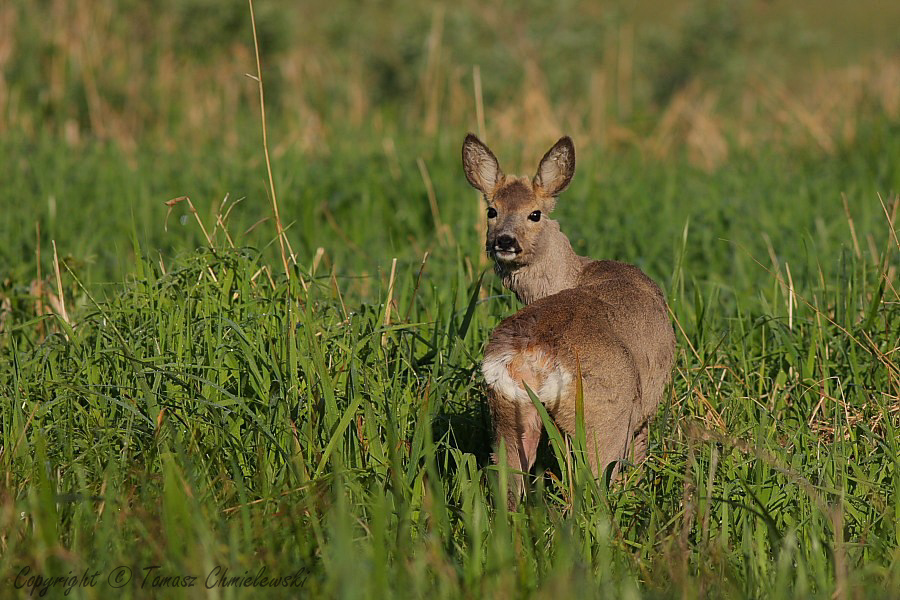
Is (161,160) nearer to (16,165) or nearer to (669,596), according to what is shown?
(16,165)

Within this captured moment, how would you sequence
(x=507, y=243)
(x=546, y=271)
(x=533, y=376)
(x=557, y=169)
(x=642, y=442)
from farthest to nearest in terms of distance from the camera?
(x=557, y=169) < (x=546, y=271) < (x=507, y=243) < (x=642, y=442) < (x=533, y=376)

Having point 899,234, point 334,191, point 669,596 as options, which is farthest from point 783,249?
Result: point 669,596

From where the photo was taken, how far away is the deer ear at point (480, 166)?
436 centimetres

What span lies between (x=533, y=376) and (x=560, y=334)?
164mm

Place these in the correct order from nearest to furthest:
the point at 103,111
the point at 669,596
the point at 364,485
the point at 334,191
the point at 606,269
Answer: the point at 669,596, the point at 364,485, the point at 606,269, the point at 334,191, the point at 103,111

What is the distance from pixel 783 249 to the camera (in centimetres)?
580

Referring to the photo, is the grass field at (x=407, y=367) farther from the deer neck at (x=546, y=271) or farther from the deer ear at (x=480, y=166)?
the deer ear at (x=480, y=166)

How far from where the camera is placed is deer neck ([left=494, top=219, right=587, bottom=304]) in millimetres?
4184

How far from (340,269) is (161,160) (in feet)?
9.74

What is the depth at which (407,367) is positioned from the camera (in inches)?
159

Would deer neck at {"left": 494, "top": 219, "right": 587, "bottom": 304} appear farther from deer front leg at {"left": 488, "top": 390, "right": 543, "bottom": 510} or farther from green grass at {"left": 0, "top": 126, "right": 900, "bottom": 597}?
deer front leg at {"left": 488, "top": 390, "right": 543, "bottom": 510}

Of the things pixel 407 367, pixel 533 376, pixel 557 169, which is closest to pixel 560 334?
pixel 533 376

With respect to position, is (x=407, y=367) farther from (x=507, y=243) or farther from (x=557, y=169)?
(x=557, y=169)

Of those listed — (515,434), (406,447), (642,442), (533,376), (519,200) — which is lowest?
(642,442)
